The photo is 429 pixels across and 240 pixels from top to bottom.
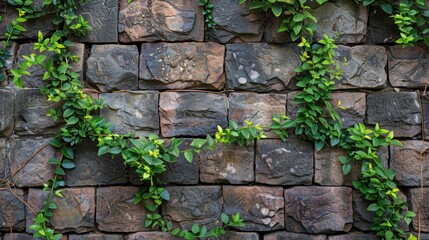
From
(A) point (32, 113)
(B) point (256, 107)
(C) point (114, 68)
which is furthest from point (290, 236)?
(A) point (32, 113)

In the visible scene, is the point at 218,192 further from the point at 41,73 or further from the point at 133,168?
the point at 41,73

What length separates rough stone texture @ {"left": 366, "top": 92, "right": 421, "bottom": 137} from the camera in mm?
3045

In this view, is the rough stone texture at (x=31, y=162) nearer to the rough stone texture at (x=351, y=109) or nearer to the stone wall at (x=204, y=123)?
the stone wall at (x=204, y=123)

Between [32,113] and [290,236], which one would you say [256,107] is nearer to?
[290,236]

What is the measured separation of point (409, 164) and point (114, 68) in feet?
6.26

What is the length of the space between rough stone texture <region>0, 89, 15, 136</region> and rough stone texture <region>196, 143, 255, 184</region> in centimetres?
118

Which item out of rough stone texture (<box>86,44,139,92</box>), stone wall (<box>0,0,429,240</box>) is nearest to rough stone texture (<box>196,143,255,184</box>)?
stone wall (<box>0,0,429,240</box>)

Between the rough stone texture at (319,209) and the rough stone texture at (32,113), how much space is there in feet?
5.03

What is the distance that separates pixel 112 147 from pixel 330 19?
1548 mm

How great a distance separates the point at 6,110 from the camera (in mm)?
Result: 3045

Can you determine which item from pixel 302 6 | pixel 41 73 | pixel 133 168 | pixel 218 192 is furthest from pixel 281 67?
pixel 41 73

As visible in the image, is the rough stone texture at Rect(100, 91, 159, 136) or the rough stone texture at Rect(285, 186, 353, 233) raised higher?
the rough stone texture at Rect(100, 91, 159, 136)

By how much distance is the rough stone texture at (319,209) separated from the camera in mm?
3025

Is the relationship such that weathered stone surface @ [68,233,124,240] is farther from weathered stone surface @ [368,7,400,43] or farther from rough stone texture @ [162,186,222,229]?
weathered stone surface @ [368,7,400,43]
